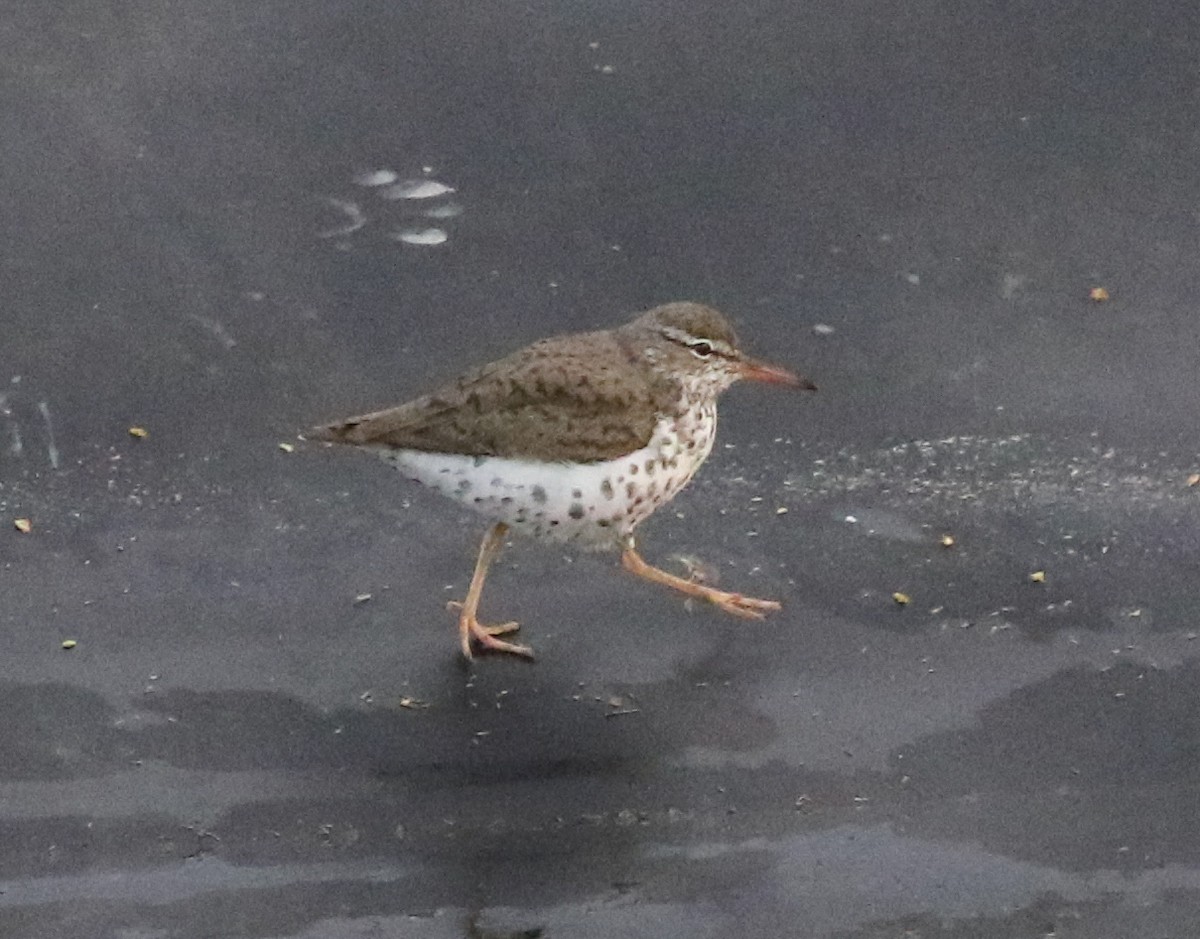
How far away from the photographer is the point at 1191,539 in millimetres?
5289

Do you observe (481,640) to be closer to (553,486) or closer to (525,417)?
(553,486)

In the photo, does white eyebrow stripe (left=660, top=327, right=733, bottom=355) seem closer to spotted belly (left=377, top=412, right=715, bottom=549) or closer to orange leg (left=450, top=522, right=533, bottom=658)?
spotted belly (left=377, top=412, right=715, bottom=549)

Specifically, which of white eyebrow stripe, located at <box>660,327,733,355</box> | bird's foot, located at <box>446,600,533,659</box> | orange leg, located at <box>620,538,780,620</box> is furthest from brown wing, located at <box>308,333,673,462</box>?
bird's foot, located at <box>446,600,533,659</box>

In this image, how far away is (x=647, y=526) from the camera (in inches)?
211

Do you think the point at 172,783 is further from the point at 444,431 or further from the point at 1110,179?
the point at 1110,179

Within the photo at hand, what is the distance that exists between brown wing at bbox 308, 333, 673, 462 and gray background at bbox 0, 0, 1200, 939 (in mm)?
576

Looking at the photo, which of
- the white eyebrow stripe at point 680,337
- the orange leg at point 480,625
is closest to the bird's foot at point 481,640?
the orange leg at point 480,625

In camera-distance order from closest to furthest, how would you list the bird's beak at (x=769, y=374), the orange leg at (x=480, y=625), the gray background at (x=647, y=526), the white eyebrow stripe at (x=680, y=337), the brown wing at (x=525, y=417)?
the gray background at (x=647, y=526) < the brown wing at (x=525, y=417) < the orange leg at (x=480, y=625) < the white eyebrow stripe at (x=680, y=337) < the bird's beak at (x=769, y=374)

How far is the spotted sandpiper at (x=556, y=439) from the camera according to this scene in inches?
181

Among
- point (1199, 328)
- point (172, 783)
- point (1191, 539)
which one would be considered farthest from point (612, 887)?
point (1199, 328)

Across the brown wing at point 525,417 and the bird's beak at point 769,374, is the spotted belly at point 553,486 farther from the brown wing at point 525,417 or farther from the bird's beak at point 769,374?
the bird's beak at point 769,374

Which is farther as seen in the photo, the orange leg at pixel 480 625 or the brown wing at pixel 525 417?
the orange leg at pixel 480 625

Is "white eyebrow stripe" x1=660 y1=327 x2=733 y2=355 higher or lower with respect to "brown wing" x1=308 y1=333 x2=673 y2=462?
higher

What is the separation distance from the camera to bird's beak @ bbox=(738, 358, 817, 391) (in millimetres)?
5035
